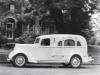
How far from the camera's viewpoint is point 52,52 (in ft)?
60.2

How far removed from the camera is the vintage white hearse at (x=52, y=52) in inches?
719

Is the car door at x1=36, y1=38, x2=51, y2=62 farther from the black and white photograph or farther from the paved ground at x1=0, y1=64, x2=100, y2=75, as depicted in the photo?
the paved ground at x1=0, y1=64, x2=100, y2=75

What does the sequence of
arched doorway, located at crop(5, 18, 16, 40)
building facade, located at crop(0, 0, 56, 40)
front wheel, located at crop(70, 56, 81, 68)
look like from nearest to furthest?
front wheel, located at crop(70, 56, 81, 68) → building facade, located at crop(0, 0, 56, 40) → arched doorway, located at crop(5, 18, 16, 40)

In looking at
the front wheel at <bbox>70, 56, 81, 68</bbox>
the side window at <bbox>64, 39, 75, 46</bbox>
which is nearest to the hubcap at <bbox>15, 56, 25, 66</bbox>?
the side window at <bbox>64, 39, 75, 46</bbox>

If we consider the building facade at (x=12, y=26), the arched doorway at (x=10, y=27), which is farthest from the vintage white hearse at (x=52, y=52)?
the arched doorway at (x=10, y=27)

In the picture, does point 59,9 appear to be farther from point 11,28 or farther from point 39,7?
point 11,28

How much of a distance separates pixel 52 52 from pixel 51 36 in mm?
996

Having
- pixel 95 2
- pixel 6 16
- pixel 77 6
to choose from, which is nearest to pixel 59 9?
pixel 77 6

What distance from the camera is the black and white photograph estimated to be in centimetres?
1830

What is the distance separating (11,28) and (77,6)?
42.0 ft

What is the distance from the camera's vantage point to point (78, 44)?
18.9m

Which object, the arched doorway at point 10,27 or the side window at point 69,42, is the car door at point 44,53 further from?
the arched doorway at point 10,27

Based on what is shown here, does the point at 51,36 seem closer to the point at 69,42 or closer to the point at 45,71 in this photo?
the point at 69,42

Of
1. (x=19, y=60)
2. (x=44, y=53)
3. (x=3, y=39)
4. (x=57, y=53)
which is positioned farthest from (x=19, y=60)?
(x=3, y=39)
